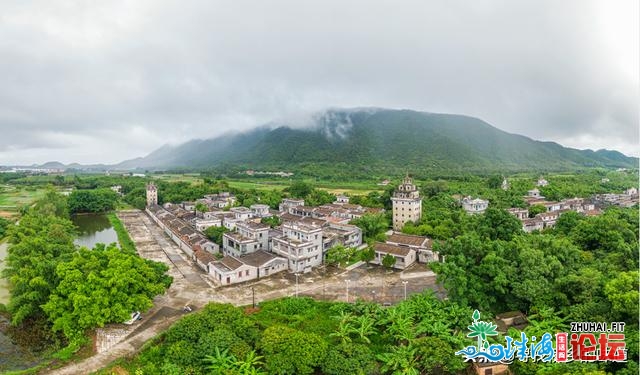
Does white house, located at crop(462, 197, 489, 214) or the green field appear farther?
the green field

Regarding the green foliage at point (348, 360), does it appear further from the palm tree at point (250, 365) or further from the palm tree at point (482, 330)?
the palm tree at point (482, 330)

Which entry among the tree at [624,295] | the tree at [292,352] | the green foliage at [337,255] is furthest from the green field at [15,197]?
the tree at [624,295]

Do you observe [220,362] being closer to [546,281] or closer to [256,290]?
Result: [256,290]

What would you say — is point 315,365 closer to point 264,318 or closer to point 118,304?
point 264,318

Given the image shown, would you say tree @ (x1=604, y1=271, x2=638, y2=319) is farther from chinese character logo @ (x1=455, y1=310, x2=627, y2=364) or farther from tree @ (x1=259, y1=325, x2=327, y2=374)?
tree @ (x1=259, y1=325, x2=327, y2=374)

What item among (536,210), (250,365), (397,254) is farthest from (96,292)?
(536,210)

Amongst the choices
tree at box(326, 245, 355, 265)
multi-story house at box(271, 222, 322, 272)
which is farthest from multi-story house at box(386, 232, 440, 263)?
multi-story house at box(271, 222, 322, 272)

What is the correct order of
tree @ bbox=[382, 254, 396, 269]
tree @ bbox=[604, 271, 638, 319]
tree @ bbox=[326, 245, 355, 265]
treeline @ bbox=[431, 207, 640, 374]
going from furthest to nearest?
tree @ bbox=[326, 245, 355, 265] < tree @ bbox=[382, 254, 396, 269] < treeline @ bbox=[431, 207, 640, 374] < tree @ bbox=[604, 271, 638, 319]
